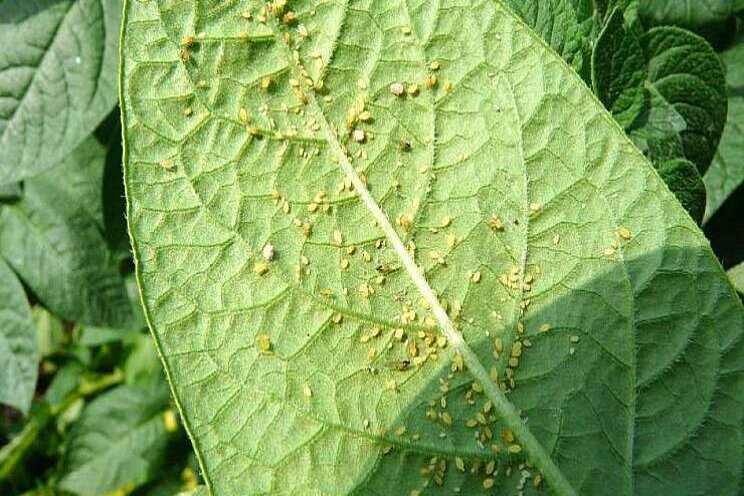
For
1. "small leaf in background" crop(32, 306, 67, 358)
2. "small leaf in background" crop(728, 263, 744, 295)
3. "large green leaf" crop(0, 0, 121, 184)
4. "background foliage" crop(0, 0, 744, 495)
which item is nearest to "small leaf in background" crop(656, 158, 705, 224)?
"background foliage" crop(0, 0, 744, 495)

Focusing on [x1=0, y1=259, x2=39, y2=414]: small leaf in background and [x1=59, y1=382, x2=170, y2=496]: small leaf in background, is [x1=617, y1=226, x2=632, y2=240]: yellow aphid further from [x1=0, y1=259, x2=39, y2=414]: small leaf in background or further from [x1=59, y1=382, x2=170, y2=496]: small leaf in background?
[x1=59, y1=382, x2=170, y2=496]: small leaf in background

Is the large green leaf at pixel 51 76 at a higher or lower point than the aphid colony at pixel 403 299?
higher

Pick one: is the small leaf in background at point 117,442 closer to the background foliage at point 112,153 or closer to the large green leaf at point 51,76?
the background foliage at point 112,153

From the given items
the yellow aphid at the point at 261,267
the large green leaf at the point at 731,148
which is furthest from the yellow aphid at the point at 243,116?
the large green leaf at the point at 731,148

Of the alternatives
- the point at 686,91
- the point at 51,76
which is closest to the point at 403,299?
the point at 686,91

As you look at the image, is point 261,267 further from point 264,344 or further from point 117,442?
point 117,442

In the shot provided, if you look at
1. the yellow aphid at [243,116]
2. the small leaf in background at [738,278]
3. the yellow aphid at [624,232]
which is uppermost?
the yellow aphid at [243,116]

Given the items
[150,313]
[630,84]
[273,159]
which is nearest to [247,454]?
[150,313]
